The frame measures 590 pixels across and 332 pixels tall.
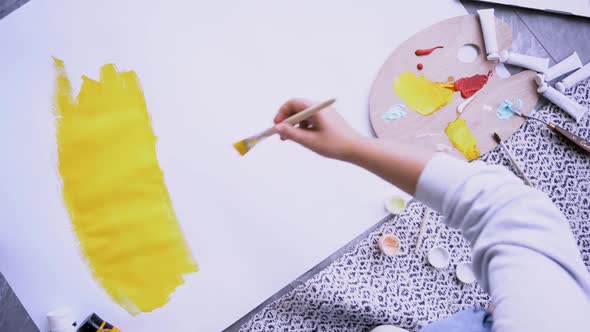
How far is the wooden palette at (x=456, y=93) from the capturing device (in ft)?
3.05

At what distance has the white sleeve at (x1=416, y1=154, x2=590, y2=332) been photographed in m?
0.48

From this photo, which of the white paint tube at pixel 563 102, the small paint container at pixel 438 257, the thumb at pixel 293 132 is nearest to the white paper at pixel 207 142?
the small paint container at pixel 438 257

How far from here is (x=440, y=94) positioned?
95 cm

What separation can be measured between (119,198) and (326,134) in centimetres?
46

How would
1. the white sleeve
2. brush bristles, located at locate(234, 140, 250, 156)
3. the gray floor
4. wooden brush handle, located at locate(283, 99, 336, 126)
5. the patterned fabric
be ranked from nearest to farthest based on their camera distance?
the white sleeve → wooden brush handle, located at locate(283, 99, 336, 126) → brush bristles, located at locate(234, 140, 250, 156) → the patterned fabric → the gray floor

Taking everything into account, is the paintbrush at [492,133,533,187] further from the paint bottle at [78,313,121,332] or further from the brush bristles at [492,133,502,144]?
the paint bottle at [78,313,121,332]

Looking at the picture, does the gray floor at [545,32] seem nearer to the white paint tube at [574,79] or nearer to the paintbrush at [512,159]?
the white paint tube at [574,79]

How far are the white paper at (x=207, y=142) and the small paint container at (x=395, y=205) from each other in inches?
0.6

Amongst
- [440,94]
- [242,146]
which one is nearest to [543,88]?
[440,94]

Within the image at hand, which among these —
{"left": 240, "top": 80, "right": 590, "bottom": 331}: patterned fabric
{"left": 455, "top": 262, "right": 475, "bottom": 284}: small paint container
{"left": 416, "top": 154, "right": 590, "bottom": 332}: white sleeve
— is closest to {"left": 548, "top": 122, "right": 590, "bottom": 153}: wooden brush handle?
{"left": 240, "top": 80, "right": 590, "bottom": 331}: patterned fabric

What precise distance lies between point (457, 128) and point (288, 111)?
1.41ft

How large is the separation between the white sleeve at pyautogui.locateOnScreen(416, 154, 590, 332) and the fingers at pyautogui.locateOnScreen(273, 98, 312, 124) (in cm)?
21

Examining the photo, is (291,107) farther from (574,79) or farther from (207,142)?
(574,79)

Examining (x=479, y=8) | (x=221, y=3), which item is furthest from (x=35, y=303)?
(x=479, y=8)
